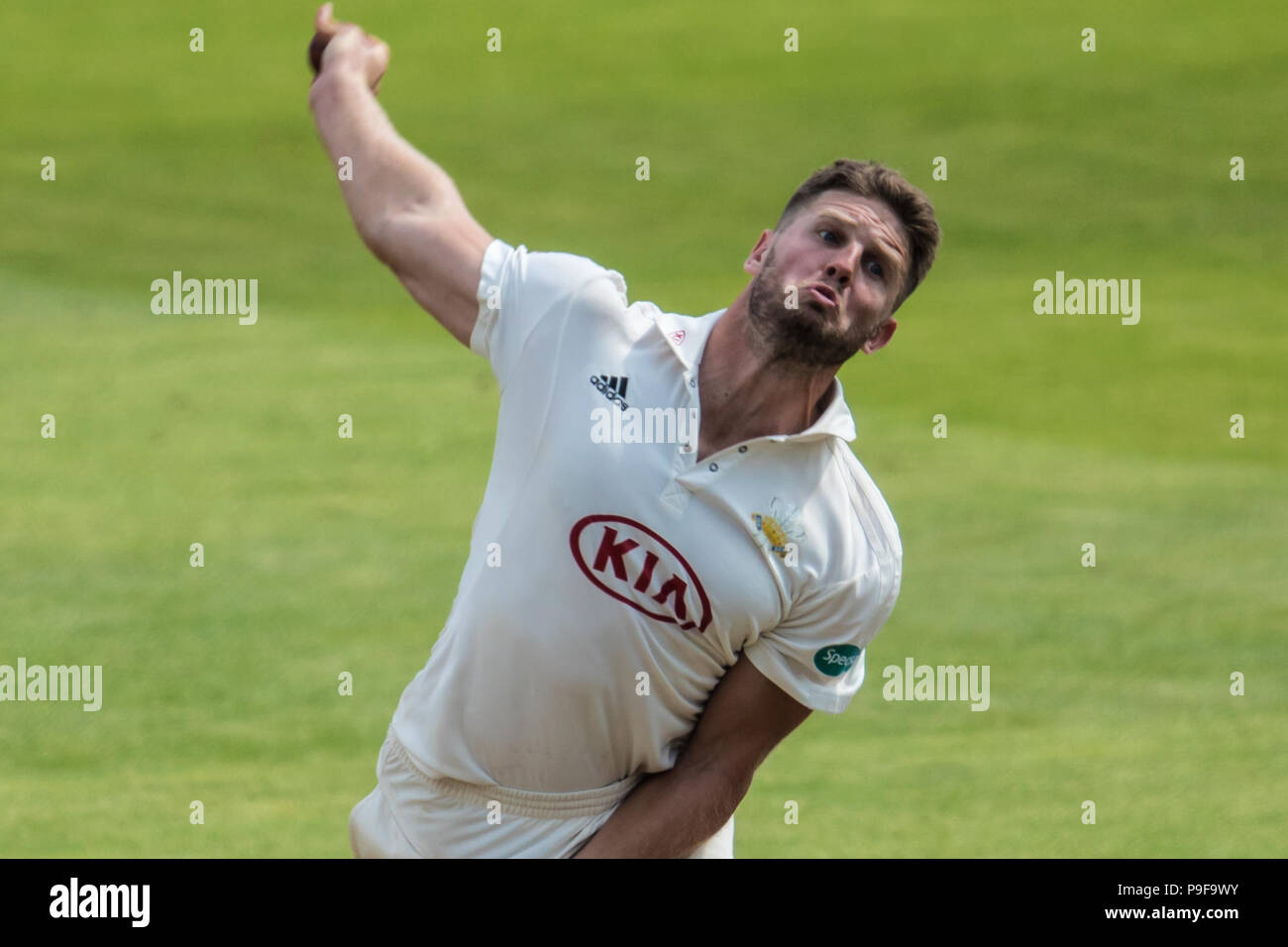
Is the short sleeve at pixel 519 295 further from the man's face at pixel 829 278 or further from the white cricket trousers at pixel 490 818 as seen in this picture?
the white cricket trousers at pixel 490 818

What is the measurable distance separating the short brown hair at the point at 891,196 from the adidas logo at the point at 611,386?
0.64 m

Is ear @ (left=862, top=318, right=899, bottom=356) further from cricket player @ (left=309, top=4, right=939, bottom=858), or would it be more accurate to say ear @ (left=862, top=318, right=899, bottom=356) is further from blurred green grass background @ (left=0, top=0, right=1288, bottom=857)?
blurred green grass background @ (left=0, top=0, right=1288, bottom=857)

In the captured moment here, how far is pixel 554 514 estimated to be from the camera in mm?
4020

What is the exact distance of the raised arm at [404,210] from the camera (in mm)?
4098

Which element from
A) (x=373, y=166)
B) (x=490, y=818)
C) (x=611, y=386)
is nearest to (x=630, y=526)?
(x=611, y=386)

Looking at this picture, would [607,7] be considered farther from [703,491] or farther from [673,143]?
[703,491]

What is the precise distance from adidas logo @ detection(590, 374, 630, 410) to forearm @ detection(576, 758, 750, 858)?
2.89ft

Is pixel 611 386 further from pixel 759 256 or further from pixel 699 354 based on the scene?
pixel 759 256

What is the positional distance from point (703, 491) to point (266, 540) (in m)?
7.70

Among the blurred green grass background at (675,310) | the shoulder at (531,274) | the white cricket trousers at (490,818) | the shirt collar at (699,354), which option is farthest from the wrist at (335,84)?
the blurred green grass background at (675,310)

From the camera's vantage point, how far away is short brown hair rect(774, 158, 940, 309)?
443cm

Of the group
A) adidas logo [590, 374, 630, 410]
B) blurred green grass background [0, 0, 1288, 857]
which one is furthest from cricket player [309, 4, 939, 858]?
blurred green grass background [0, 0, 1288, 857]

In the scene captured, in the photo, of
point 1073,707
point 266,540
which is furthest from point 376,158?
point 266,540

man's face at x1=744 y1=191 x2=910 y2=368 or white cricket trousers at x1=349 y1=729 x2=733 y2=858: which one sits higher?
Answer: man's face at x1=744 y1=191 x2=910 y2=368
